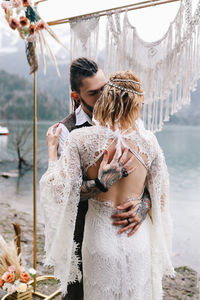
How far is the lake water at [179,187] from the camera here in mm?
6863

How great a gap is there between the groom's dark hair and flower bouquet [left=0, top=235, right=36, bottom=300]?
50.8 inches

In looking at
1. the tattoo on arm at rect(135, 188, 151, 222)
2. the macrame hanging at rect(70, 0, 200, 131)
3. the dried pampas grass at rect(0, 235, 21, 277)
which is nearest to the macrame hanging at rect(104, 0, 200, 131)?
the macrame hanging at rect(70, 0, 200, 131)

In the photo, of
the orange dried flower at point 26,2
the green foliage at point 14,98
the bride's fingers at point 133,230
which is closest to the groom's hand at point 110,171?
the bride's fingers at point 133,230

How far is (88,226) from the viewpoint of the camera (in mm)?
1264

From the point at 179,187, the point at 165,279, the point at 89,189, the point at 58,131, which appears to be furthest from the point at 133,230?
the point at 179,187

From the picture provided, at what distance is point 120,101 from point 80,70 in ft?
1.52

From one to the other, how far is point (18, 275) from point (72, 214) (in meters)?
1.05

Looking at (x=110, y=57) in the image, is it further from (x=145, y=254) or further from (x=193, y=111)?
(x=193, y=111)

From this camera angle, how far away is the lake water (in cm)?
686

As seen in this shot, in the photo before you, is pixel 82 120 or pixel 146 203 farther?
pixel 82 120

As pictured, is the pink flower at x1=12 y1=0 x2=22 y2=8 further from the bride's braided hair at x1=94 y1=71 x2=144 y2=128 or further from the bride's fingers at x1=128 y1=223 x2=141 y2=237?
the bride's fingers at x1=128 y1=223 x2=141 y2=237

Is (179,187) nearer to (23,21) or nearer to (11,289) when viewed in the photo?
(11,289)

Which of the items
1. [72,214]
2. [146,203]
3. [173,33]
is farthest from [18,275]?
[173,33]

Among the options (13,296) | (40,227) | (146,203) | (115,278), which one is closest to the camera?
(115,278)
